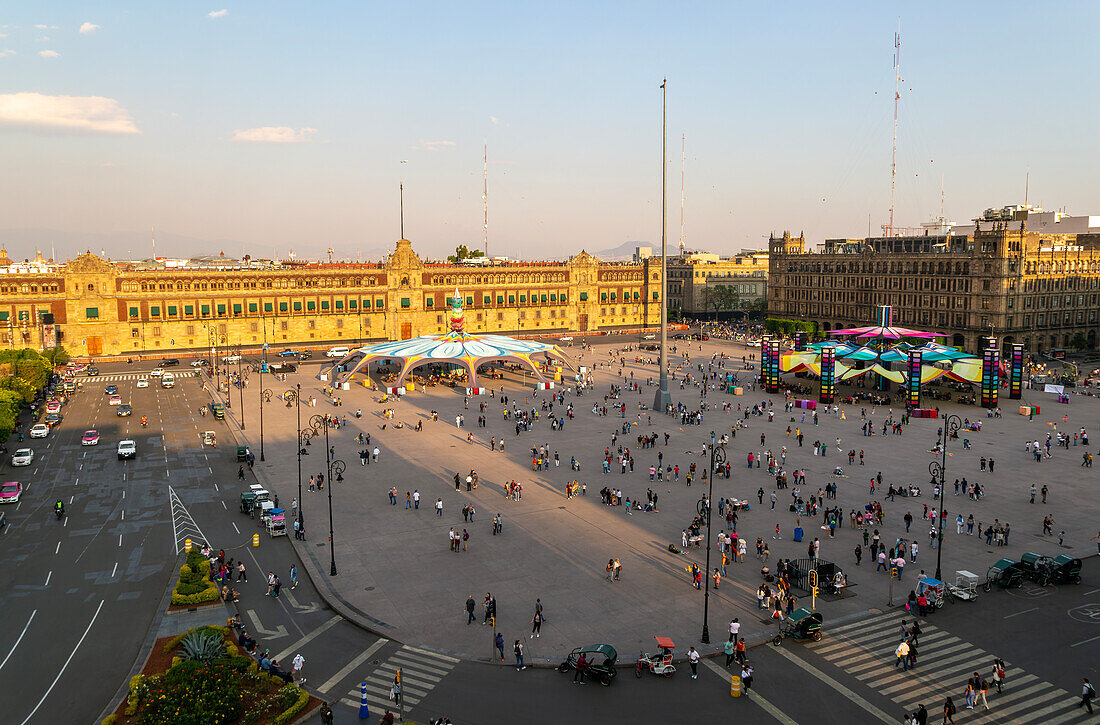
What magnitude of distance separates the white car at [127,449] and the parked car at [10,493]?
824cm

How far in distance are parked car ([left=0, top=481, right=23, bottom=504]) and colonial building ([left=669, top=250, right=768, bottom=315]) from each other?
138992 millimetres

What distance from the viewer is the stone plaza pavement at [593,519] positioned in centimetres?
2895

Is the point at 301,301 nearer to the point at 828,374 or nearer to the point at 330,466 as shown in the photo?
the point at 828,374

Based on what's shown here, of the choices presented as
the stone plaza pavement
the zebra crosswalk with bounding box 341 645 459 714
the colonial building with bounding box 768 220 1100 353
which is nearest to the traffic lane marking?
the stone plaza pavement

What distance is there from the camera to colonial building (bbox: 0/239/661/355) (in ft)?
349

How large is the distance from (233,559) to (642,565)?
61.0 feet

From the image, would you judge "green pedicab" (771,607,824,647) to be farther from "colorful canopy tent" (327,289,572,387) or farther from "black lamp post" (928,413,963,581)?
"colorful canopy tent" (327,289,572,387)

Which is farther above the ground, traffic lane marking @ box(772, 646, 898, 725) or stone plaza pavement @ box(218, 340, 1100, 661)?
stone plaza pavement @ box(218, 340, 1100, 661)

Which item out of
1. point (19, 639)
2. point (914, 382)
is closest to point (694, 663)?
point (19, 639)

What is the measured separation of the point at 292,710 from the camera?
72.4ft

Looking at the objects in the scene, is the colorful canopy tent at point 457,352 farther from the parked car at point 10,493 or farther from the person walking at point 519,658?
the person walking at point 519,658

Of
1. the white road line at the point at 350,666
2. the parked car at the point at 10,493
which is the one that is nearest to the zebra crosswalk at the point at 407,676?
the white road line at the point at 350,666

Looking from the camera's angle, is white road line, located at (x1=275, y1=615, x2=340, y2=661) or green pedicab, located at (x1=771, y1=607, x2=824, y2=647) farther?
green pedicab, located at (x1=771, y1=607, x2=824, y2=647)

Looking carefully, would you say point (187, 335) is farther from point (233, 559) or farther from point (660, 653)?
point (660, 653)
